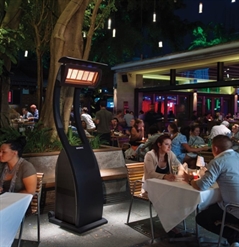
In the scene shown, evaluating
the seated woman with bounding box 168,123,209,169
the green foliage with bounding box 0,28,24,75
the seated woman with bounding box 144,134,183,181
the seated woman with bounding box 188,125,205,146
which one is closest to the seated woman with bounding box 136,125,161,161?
the seated woman with bounding box 168,123,209,169

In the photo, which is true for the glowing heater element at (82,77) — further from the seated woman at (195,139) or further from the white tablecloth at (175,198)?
the seated woman at (195,139)

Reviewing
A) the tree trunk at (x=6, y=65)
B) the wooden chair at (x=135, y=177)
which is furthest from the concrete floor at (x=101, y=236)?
the tree trunk at (x=6, y=65)

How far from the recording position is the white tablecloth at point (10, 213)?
2891 millimetres

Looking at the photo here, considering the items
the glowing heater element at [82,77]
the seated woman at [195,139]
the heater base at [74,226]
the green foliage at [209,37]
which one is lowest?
the heater base at [74,226]

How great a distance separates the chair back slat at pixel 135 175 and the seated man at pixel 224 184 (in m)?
1.28

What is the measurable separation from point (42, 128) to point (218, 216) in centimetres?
374

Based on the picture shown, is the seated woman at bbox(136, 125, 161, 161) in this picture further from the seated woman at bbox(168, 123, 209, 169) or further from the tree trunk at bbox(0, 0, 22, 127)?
the tree trunk at bbox(0, 0, 22, 127)

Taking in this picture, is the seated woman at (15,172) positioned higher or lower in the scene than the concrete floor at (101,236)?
higher

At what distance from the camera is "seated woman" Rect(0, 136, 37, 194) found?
12.0 ft

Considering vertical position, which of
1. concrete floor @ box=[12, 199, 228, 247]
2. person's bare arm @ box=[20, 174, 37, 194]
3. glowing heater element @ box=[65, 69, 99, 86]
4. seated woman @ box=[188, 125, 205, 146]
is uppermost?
glowing heater element @ box=[65, 69, 99, 86]

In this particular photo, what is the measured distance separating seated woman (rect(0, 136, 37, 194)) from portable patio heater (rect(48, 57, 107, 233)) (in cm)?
56

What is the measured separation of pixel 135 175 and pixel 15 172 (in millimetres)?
1815

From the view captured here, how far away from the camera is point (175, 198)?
3.75 m

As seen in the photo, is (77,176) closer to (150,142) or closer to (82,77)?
(82,77)
